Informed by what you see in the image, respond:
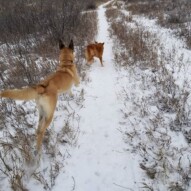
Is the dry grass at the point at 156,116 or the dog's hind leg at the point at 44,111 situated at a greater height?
the dog's hind leg at the point at 44,111

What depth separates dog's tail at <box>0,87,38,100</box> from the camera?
Result: 2868 mm

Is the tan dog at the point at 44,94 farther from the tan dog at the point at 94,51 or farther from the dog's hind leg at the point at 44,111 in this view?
the tan dog at the point at 94,51

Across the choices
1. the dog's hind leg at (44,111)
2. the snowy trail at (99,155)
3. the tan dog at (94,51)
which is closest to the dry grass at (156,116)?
the snowy trail at (99,155)

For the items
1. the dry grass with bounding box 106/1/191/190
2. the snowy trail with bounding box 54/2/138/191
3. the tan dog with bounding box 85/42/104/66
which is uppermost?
the tan dog with bounding box 85/42/104/66

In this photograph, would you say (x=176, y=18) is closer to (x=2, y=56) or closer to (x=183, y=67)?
(x=183, y=67)

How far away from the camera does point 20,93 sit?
9.89 feet

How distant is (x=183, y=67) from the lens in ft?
18.7

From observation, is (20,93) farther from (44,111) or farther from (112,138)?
(112,138)

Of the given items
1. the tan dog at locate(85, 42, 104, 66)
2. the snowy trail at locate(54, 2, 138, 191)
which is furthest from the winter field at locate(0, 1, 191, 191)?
the tan dog at locate(85, 42, 104, 66)

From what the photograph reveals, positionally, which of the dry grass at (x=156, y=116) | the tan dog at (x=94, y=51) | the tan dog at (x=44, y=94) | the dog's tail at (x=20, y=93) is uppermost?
the dog's tail at (x=20, y=93)

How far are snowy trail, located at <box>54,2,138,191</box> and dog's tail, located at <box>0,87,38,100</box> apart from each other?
1057 millimetres

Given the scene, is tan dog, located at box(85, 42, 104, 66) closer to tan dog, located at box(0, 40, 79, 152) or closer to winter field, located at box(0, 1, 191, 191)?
winter field, located at box(0, 1, 191, 191)

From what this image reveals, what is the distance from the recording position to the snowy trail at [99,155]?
9.39 ft

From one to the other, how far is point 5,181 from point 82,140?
1.26 meters
